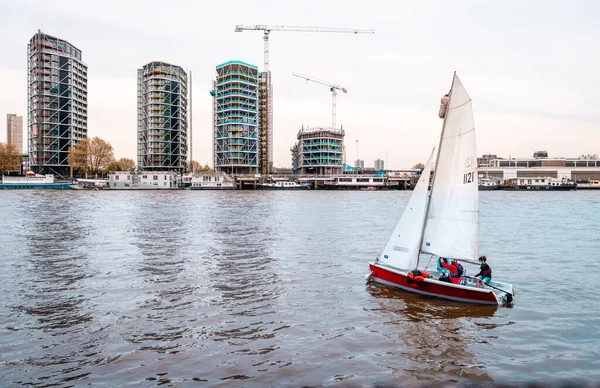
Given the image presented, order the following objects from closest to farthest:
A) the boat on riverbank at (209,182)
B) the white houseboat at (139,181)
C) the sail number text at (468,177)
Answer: the sail number text at (468,177) < the white houseboat at (139,181) < the boat on riverbank at (209,182)

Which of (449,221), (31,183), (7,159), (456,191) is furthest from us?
(7,159)

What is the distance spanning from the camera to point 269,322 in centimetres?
1862

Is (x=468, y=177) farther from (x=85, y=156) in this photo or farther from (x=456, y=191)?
(x=85, y=156)

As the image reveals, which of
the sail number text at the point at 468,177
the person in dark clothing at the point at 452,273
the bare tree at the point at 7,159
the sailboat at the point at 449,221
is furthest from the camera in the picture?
the bare tree at the point at 7,159

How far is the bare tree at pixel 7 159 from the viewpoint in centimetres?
18488

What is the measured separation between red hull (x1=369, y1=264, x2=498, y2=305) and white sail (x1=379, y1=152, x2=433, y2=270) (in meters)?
0.75

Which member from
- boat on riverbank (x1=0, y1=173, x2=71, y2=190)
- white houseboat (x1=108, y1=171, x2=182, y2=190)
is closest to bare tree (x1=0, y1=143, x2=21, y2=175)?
boat on riverbank (x1=0, y1=173, x2=71, y2=190)

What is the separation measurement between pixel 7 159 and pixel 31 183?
19.3 metres

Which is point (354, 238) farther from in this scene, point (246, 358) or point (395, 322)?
point (246, 358)

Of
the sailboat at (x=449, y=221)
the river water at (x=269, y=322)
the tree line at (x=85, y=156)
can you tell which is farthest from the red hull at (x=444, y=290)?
the tree line at (x=85, y=156)

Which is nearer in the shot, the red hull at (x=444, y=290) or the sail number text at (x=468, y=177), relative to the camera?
the red hull at (x=444, y=290)

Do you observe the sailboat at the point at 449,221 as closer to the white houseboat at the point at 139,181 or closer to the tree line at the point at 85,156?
the white houseboat at the point at 139,181

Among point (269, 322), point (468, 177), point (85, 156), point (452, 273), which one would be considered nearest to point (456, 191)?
point (468, 177)

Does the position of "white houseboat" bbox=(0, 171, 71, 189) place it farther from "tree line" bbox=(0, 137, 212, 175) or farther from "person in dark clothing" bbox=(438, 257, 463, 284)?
"person in dark clothing" bbox=(438, 257, 463, 284)
